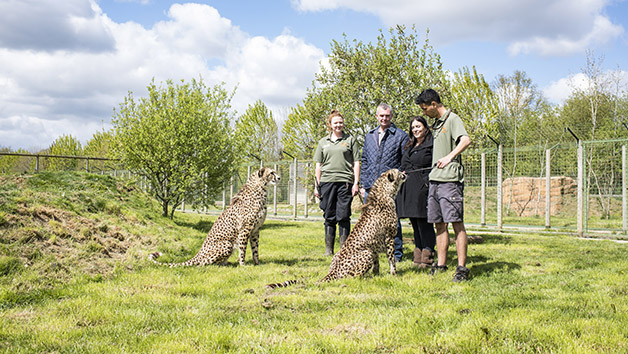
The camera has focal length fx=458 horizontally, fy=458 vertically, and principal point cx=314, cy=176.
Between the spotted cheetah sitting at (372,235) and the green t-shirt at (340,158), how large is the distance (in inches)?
40.5

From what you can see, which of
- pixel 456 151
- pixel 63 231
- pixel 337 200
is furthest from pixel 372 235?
pixel 63 231

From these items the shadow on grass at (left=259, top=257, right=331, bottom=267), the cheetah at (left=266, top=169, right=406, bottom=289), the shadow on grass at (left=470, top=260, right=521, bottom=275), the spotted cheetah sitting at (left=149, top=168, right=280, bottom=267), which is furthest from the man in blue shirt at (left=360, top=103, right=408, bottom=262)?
the spotted cheetah sitting at (left=149, top=168, right=280, bottom=267)

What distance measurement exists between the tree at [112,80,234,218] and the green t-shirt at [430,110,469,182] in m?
7.79

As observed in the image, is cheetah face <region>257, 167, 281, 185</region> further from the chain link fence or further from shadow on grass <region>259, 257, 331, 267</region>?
the chain link fence

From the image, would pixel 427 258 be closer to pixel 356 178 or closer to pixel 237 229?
pixel 356 178

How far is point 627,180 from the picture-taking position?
448 inches

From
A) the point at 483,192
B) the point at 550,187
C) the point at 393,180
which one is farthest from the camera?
the point at 483,192

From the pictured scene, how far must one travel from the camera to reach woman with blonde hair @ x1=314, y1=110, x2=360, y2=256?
21.9ft

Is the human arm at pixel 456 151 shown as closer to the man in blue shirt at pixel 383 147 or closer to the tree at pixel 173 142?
the man in blue shirt at pixel 383 147

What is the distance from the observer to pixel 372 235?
17.4 ft

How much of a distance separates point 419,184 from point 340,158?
4.34 feet

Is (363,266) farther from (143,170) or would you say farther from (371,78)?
(143,170)

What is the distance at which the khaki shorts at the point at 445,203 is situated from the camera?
5027 mm

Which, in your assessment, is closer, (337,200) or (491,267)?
(491,267)
